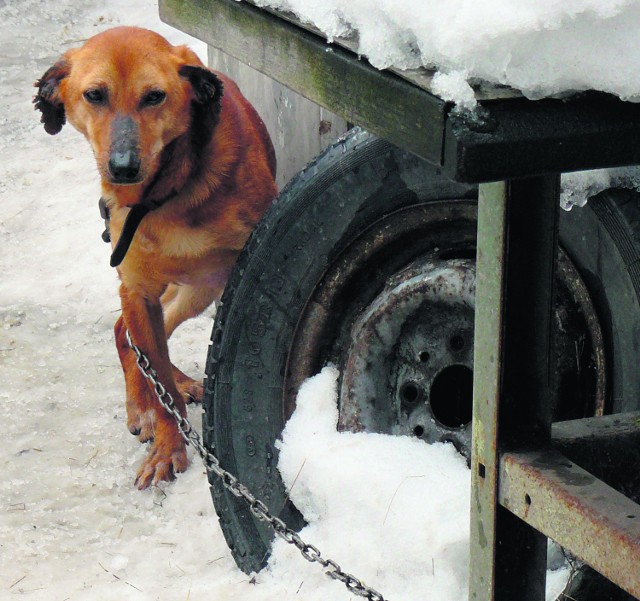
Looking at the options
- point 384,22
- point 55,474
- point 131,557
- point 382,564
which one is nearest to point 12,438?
point 55,474

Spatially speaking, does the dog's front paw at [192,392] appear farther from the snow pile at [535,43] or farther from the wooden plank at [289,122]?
the snow pile at [535,43]

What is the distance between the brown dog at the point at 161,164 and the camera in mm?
2971

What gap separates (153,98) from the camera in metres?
2.98

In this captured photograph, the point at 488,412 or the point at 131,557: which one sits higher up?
the point at 488,412

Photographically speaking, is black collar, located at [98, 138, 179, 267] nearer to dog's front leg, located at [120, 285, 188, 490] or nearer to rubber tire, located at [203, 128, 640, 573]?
dog's front leg, located at [120, 285, 188, 490]

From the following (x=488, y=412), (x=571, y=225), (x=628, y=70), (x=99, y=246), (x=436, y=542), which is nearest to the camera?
(x=628, y=70)

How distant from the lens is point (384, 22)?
4.65 ft

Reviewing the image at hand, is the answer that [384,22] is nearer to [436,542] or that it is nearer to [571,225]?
[571,225]

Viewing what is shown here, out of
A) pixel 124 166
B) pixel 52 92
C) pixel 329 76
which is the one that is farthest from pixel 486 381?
pixel 52 92

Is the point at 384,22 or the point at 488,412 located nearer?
the point at 384,22

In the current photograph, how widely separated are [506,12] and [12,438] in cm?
308

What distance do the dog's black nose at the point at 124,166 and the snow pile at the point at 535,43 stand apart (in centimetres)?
168

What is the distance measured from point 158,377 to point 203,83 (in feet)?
3.49

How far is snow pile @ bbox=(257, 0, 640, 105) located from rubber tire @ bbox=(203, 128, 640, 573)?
1.20m
